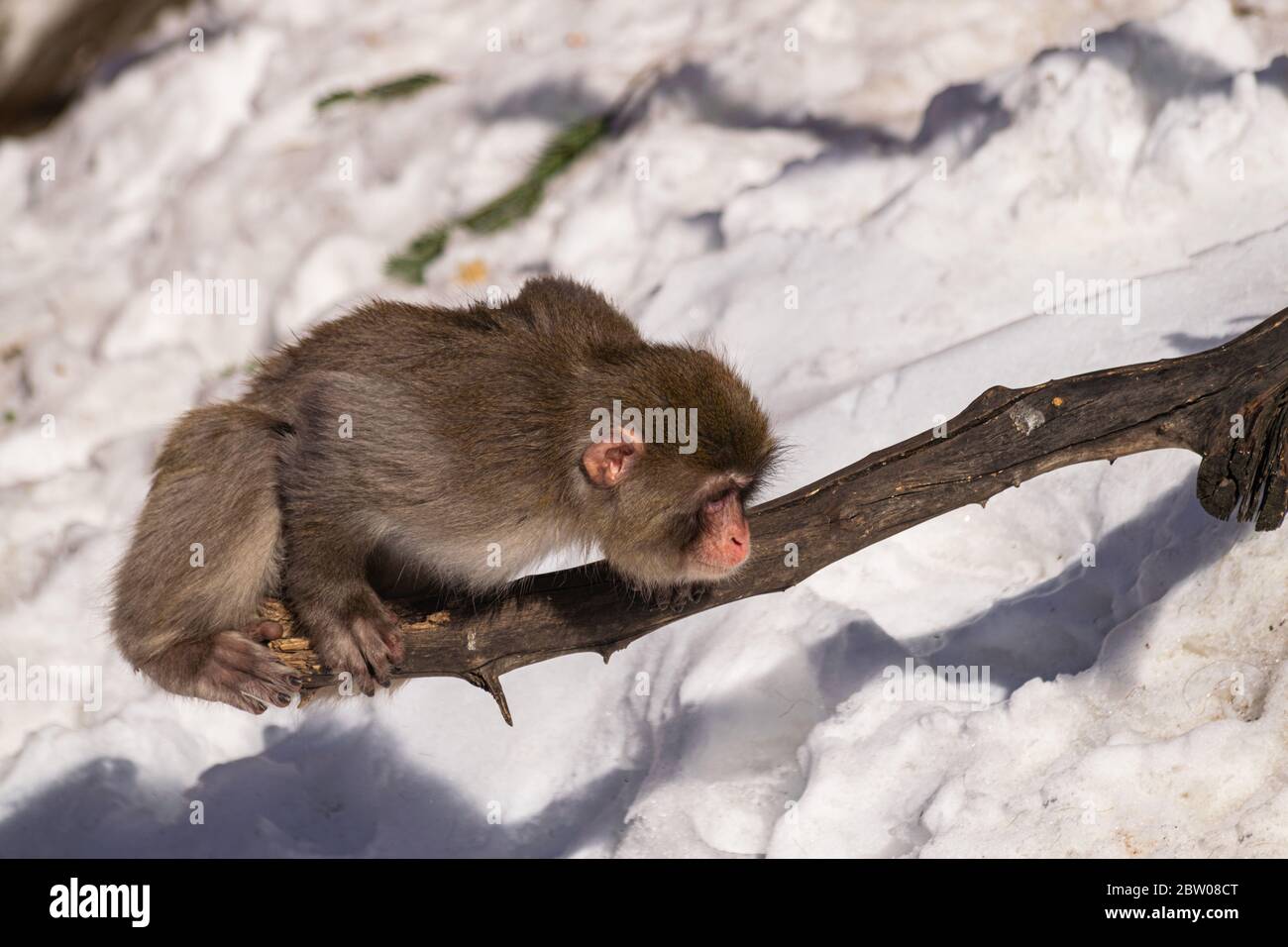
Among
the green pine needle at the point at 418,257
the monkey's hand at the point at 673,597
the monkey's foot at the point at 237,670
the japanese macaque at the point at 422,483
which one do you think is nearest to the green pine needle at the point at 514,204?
the green pine needle at the point at 418,257

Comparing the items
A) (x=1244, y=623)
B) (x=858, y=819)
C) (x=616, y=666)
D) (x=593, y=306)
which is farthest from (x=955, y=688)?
(x=593, y=306)

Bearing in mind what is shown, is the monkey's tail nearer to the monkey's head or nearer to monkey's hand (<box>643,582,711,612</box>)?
the monkey's head

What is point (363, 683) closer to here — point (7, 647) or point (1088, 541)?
point (1088, 541)

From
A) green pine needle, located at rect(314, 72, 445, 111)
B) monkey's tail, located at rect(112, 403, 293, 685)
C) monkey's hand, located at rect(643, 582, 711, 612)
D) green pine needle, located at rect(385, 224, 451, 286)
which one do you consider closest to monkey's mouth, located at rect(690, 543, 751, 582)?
monkey's hand, located at rect(643, 582, 711, 612)

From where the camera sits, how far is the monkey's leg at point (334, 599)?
3141 millimetres

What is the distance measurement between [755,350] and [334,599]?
2.36 m

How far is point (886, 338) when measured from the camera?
4844 millimetres

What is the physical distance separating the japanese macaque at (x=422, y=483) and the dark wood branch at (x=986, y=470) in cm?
12

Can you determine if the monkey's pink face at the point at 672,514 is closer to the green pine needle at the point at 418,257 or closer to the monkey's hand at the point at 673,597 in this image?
the monkey's hand at the point at 673,597

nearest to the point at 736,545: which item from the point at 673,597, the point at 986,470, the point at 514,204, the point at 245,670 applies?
the point at 673,597

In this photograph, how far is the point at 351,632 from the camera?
316cm

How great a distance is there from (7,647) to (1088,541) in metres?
3.98

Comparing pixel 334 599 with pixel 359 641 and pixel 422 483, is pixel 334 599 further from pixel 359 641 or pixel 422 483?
pixel 422 483

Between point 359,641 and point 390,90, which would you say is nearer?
point 359,641
